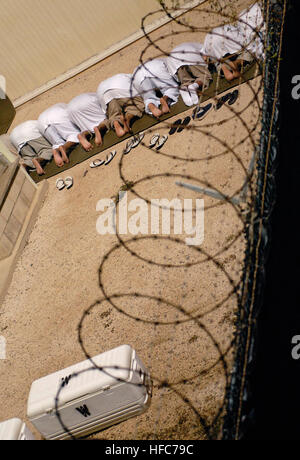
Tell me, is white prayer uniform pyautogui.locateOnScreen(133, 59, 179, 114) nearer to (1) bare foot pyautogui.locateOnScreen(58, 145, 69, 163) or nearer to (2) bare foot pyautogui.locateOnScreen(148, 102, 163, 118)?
(2) bare foot pyautogui.locateOnScreen(148, 102, 163, 118)

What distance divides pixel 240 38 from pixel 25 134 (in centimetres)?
741

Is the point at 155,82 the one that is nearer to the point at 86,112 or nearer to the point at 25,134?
the point at 86,112

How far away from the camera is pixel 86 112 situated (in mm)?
15008

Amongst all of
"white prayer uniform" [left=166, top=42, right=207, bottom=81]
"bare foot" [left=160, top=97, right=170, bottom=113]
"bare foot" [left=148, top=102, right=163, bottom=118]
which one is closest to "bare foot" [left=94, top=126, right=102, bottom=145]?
"bare foot" [left=148, top=102, right=163, bottom=118]

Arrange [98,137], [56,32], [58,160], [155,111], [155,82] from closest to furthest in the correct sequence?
[155,111]
[155,82]
[98,137]
[58,160]
[56,32]

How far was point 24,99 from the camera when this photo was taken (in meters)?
20.2

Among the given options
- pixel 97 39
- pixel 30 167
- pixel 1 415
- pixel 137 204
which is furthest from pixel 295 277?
pixel 97 39

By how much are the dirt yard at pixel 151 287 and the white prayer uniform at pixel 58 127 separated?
125cm

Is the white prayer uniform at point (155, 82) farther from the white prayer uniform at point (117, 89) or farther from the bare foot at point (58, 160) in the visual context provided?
the bare foot at point (58, 160)

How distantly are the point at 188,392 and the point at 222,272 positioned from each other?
8.34ft

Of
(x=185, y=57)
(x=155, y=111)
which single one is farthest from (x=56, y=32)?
(x=155, y=111)

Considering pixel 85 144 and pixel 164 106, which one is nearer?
pixel 164 106

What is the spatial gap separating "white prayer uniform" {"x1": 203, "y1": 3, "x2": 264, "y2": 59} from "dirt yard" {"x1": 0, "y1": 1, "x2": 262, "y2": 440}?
1346mm

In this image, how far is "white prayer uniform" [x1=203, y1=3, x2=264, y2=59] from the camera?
1380 centimetres
